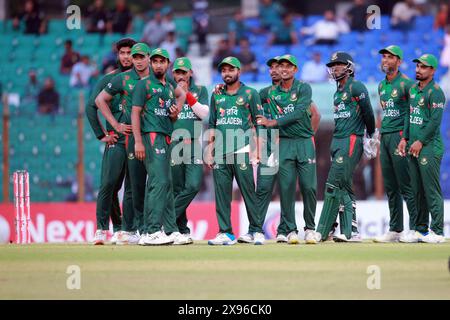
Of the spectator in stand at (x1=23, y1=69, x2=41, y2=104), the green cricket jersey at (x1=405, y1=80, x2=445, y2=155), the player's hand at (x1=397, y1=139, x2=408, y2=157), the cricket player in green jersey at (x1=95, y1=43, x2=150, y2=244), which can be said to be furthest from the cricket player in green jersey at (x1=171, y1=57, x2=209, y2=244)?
the spectator in stand at (x1=23, y1=69, x2=41, y2=104)

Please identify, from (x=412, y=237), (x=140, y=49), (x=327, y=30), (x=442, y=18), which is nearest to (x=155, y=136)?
(x=140, y=49)

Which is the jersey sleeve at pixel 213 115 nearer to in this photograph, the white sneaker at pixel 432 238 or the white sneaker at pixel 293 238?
the white sneaker at pixel 293 238

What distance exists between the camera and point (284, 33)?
25.1 metres

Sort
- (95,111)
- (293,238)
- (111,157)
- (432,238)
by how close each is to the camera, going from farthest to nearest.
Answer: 1. (95,111)
2. (111,157)
3. (293,238)
4. (432,238)

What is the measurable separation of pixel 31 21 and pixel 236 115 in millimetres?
15284

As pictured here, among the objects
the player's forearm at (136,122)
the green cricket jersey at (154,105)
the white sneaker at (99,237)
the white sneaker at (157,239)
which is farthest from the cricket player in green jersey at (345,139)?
the white sneaker at (99,237)

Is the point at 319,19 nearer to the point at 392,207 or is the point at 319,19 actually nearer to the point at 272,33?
the point at 272,33

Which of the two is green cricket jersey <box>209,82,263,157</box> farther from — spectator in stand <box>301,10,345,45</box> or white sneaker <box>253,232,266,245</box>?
spectator in stand <box>301,10,345,45</box>

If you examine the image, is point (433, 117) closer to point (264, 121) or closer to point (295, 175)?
point (295, 175)

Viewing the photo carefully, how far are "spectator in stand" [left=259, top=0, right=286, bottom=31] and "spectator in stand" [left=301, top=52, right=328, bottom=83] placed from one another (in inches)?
96.0

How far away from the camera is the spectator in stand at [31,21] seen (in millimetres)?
26423

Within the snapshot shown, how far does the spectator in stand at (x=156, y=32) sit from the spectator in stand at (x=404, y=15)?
5541 mm
